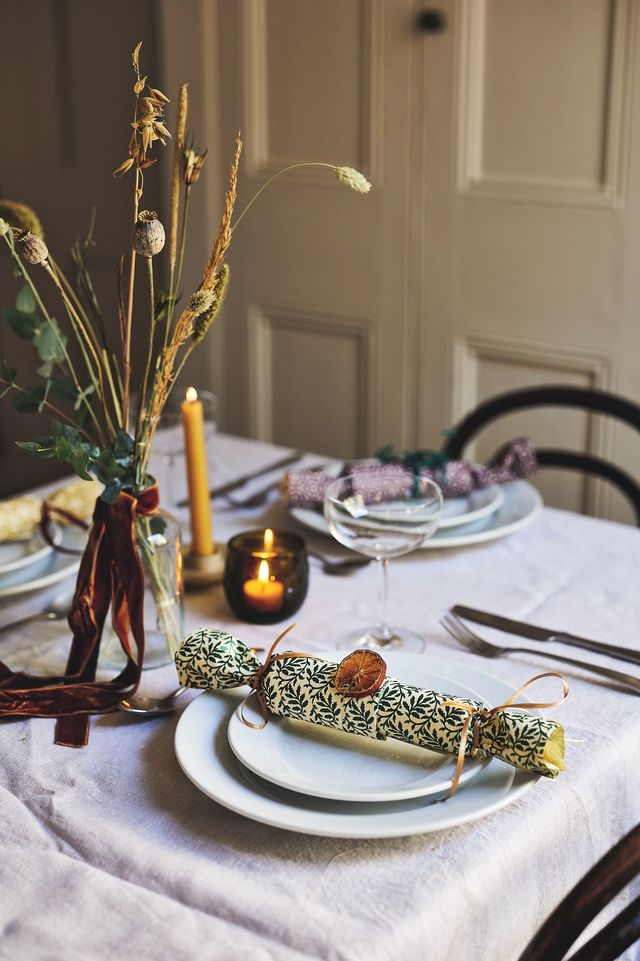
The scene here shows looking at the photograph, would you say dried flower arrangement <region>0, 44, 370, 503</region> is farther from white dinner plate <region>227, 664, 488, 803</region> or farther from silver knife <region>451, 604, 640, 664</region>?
silver knife <region>451, 604, 640, 664</region>

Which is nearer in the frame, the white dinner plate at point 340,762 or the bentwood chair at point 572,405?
the white dinner plate at point 340,762

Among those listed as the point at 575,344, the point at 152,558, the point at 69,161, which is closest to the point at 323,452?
the point at 575,344

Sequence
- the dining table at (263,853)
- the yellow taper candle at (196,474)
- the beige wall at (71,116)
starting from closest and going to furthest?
the dining table at (263,853), the yellow taper candle at (196,474), the beige wall at (71,116)

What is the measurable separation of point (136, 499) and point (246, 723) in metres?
0.24

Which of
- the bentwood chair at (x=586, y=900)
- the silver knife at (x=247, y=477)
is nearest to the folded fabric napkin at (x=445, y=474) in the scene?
the silver knife at (x=247, y=477)

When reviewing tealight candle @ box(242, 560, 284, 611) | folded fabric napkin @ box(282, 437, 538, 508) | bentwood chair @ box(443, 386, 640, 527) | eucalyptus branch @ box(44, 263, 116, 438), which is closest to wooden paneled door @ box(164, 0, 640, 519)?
bentwood chair @ box(443, 386, 640, 527)

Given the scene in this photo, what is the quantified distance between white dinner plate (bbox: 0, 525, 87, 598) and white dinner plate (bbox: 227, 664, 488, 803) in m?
0.38

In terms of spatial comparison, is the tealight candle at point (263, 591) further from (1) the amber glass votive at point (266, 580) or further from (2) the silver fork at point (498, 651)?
(2) the silver fork at point (498, 651)

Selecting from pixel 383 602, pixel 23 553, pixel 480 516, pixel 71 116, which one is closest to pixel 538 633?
pixel 383 602

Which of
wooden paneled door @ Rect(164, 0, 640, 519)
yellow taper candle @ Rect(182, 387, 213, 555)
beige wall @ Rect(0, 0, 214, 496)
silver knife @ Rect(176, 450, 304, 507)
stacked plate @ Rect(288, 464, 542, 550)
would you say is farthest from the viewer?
beige wall @ Rect(0, 0, 214, 496)

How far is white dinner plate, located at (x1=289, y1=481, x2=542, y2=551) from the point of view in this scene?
126cm

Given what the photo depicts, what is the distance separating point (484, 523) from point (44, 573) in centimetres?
52

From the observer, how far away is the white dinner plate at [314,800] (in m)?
0.74

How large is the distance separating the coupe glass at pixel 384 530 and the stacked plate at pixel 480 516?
0.18m
